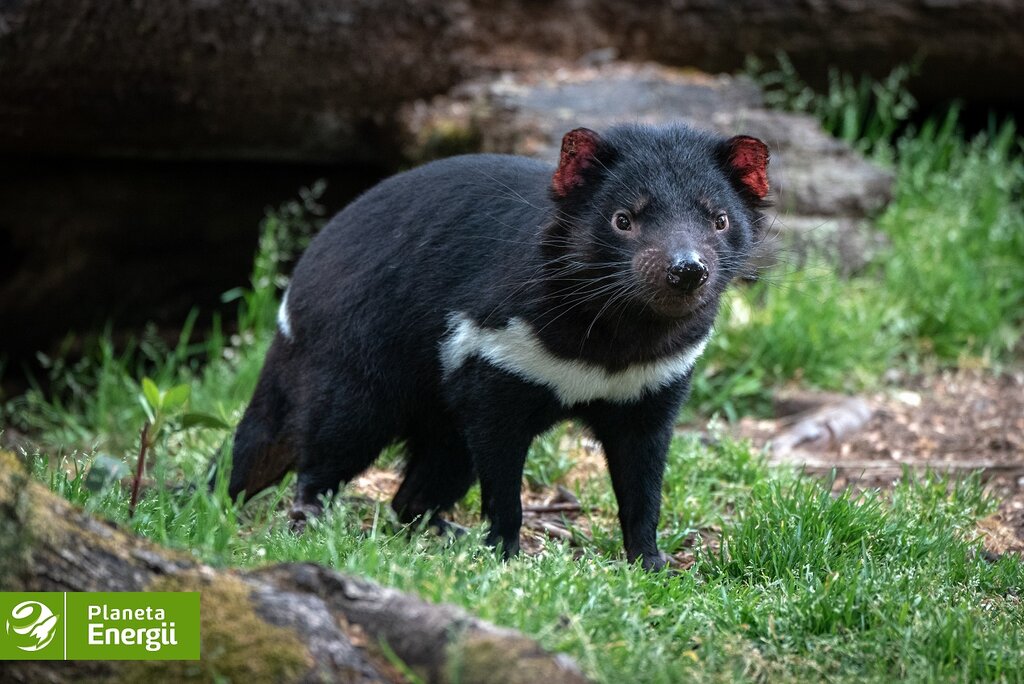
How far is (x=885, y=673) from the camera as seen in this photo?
8.42ft

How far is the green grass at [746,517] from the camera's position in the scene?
8.56 feet

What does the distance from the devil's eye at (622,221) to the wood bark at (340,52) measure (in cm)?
300

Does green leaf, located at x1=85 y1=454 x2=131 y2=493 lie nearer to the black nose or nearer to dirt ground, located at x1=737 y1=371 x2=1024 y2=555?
the black nose

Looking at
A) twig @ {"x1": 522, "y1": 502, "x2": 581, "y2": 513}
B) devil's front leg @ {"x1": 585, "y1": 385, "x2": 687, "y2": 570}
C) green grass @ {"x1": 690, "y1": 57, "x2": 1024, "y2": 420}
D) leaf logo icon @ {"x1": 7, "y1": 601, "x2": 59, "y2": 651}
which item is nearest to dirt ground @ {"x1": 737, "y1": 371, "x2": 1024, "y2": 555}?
green grass @ {"x1": 690, "y1": 57, "x2": 1024, "y2": 420}

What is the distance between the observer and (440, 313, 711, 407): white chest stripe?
333cm

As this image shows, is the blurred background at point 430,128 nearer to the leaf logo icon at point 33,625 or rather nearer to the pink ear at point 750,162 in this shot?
the pink ear at point 750,162

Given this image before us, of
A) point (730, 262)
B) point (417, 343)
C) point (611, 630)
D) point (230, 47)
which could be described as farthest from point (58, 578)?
point (230, 47)

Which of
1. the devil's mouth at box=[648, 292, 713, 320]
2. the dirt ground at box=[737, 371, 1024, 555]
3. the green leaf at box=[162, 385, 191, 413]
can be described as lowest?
the dirt ground at box=[737, 371, 1024, 555]

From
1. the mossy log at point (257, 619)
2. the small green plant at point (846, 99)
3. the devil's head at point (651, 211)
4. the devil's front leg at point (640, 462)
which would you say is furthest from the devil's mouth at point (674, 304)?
the small green plant at point (846, 99)

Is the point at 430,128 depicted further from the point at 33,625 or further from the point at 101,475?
the point at 33,625

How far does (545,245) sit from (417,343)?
57cm

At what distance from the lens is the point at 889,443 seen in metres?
5.20

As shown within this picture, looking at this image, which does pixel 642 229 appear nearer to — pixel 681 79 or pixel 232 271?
pixel 681 79

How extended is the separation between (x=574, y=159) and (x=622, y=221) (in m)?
0.22
